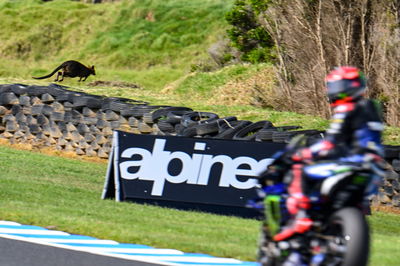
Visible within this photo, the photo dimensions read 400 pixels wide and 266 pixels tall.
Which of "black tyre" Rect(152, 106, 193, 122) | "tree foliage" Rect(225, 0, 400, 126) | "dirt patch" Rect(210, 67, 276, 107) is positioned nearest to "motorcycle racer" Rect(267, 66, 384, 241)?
"black tyre" Rect(152, 106, 193, 122)

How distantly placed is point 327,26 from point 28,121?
693 cm

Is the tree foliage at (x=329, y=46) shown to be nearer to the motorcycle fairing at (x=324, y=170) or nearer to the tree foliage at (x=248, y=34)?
the tree foliage at (x=248, y=34)

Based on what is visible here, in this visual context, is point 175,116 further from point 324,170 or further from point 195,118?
point 324,170

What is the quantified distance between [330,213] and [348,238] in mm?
592

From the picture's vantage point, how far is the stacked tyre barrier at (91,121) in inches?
606

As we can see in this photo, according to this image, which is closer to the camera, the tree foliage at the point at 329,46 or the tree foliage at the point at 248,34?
the tree foliage at the point at 329,46

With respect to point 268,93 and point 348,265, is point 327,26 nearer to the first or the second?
point 268,93

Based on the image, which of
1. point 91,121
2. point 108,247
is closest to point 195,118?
point 91,121

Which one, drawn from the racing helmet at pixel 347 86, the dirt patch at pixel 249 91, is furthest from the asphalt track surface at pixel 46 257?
the dirt patch at pixel 249 91

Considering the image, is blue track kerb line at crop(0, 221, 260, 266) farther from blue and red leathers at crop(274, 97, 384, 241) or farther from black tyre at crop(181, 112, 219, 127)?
black tyre at crop(181, 112, 219, 127)

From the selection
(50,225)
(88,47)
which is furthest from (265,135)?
(88,47)

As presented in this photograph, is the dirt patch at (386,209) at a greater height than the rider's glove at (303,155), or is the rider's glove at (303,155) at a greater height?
the rider's glove at (303,155)

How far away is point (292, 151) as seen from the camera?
7.37 meters

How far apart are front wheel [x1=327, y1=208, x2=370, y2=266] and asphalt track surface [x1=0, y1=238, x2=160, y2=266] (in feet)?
8.31
